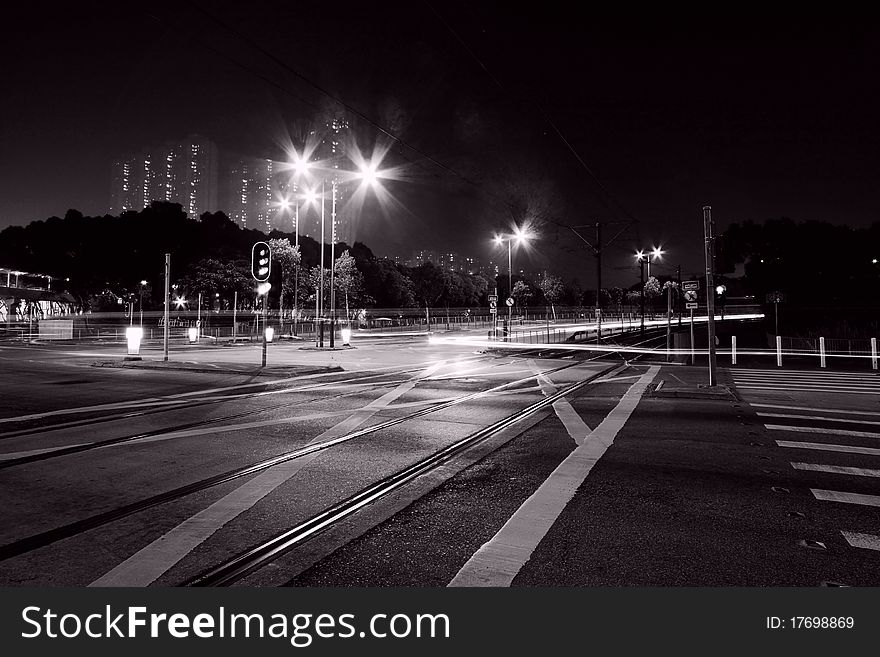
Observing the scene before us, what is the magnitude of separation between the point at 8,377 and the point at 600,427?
1565 centimetres

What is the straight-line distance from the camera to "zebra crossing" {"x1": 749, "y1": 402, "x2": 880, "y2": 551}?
5.20 m

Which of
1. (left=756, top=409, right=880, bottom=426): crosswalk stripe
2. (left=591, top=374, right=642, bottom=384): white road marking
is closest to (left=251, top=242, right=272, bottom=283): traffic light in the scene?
(left=591, top=374, right=642, bottom=384): white road marking

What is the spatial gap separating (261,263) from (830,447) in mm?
14807

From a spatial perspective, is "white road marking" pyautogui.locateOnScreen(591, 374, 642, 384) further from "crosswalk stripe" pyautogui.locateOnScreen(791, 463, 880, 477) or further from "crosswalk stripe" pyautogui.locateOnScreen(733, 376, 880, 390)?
"crosswalk stripe" pyautogui.locateOnScreen(791, 463, 880, 477)

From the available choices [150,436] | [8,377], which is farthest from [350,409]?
[8,377]

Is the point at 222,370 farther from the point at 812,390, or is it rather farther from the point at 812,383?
the point at 812,383

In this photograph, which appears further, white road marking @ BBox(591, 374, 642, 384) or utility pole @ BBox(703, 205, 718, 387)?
white road marking @ BBox(591, 374, 642, 384)

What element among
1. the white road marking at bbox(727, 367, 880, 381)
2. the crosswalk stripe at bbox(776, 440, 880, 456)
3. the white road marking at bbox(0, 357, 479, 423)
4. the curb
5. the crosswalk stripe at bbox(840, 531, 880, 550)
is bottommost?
the crosswalk stripe at bbox(840, 531, 880, 550)

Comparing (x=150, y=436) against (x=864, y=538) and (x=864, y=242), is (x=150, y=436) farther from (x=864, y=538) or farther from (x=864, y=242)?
(x=864, y=242)

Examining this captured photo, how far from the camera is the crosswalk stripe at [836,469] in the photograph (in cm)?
612

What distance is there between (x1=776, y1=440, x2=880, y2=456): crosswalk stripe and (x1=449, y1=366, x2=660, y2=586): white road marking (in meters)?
2.27

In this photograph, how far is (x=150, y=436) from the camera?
26.1ft

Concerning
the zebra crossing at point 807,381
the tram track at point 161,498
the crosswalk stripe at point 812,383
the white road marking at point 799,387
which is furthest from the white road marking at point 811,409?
the tram track at point 161,498

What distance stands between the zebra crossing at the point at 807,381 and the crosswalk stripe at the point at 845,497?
914 centimetres
